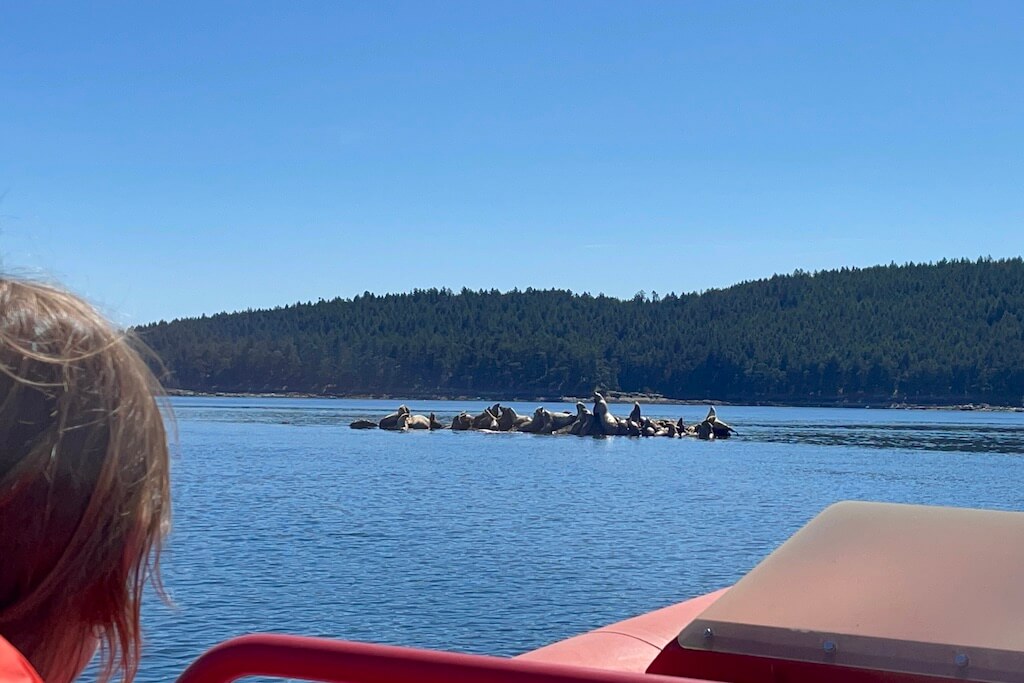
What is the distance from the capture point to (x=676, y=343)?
519 feet

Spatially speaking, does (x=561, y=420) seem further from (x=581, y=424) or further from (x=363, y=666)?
(x=363, y=666)

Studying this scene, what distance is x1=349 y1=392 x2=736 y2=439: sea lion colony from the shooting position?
72238 mm

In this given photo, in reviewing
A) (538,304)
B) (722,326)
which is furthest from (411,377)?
(722,326)

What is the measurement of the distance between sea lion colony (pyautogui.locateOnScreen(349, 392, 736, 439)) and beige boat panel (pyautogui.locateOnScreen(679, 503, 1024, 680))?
67.7 m

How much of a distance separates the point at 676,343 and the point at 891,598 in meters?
157

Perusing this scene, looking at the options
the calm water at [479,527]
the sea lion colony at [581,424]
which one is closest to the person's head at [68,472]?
the calm water at [479,527]

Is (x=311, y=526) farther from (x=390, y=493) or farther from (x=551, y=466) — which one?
(x=551, y=466)

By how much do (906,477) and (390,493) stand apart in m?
19.8

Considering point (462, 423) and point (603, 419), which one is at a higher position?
point (603, 419)

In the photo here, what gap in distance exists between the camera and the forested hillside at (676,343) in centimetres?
14112

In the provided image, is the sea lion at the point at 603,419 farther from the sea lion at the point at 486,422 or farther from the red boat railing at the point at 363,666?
the red boat railing at the point at 363,666

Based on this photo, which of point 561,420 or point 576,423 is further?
point 561,420

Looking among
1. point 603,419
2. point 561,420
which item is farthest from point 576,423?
point 603,419

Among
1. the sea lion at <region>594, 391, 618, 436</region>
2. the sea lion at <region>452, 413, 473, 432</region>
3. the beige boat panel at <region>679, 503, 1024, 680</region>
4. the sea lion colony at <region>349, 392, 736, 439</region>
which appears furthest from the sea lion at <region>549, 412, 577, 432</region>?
the beige boat panel at <region>679, 503, 1024, 680</region>
